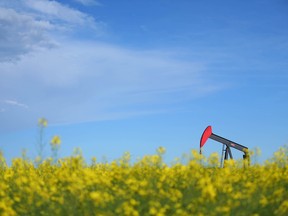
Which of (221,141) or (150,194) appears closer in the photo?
(150,194)

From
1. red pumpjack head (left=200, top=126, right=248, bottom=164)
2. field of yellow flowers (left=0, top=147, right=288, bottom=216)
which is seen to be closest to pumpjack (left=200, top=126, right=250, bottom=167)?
red pumpjack head (left=200, top=126, right=248, bottom=164)

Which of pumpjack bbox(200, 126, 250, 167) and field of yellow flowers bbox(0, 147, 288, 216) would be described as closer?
field of yellow flowers bbox(0, 147, 288, 216)

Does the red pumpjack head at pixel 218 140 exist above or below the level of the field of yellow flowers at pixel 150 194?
above

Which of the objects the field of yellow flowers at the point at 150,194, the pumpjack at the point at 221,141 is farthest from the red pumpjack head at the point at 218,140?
the field of yellow flowers at the point at 150,194

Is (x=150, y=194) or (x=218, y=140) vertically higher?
(x=218, y=140)

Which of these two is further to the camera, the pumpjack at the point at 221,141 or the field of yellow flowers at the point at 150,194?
the pumpjack at the point at 221,141

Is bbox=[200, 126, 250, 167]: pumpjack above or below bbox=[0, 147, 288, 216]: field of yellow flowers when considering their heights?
above

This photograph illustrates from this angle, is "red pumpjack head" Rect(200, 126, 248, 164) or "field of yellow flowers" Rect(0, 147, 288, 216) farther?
"red pumpjack head" Rect(200, 126, 248, 164)

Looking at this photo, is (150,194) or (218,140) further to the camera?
(218,140)

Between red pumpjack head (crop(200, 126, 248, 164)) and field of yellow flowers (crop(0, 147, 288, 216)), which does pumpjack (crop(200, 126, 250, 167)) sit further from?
field of yellow flowers (crop(0, 147, 288, 216))

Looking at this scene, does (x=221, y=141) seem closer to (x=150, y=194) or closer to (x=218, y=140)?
(x=218, y=140)

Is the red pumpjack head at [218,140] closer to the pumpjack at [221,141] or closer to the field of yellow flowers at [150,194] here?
the pumpjack at [221,141]

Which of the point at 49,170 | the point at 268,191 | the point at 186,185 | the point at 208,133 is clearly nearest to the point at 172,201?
the point at 186,185

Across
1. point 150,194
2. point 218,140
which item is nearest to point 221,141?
point 218,140
